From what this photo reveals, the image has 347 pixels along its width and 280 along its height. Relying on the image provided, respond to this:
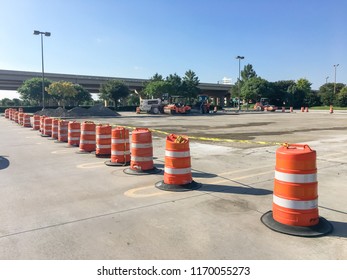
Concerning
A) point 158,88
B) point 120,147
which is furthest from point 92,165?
point 158,88

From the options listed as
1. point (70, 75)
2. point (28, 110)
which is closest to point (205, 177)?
point (28, 110)

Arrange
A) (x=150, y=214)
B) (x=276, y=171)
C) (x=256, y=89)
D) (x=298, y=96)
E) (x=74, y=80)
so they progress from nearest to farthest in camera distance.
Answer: (x=276, y=171) < (x=150, y=214) < (x=256, y=89) < (x=74, y=80) < (x=298, y=96)

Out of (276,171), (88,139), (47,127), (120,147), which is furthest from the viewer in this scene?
(47,127)

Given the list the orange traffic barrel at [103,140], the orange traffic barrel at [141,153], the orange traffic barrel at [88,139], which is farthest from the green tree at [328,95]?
the orange traffic barrel at [141,153]

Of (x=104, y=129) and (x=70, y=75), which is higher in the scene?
(x=70, y=75)

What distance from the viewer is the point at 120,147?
9312 mm

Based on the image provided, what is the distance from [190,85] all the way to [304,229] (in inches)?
3189

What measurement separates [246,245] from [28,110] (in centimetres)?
5885

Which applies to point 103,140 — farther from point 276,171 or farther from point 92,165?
point 276,171

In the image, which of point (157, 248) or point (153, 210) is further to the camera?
point (153, 210)

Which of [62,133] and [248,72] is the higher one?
[248,72]

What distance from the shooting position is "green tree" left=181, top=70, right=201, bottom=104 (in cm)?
8175
